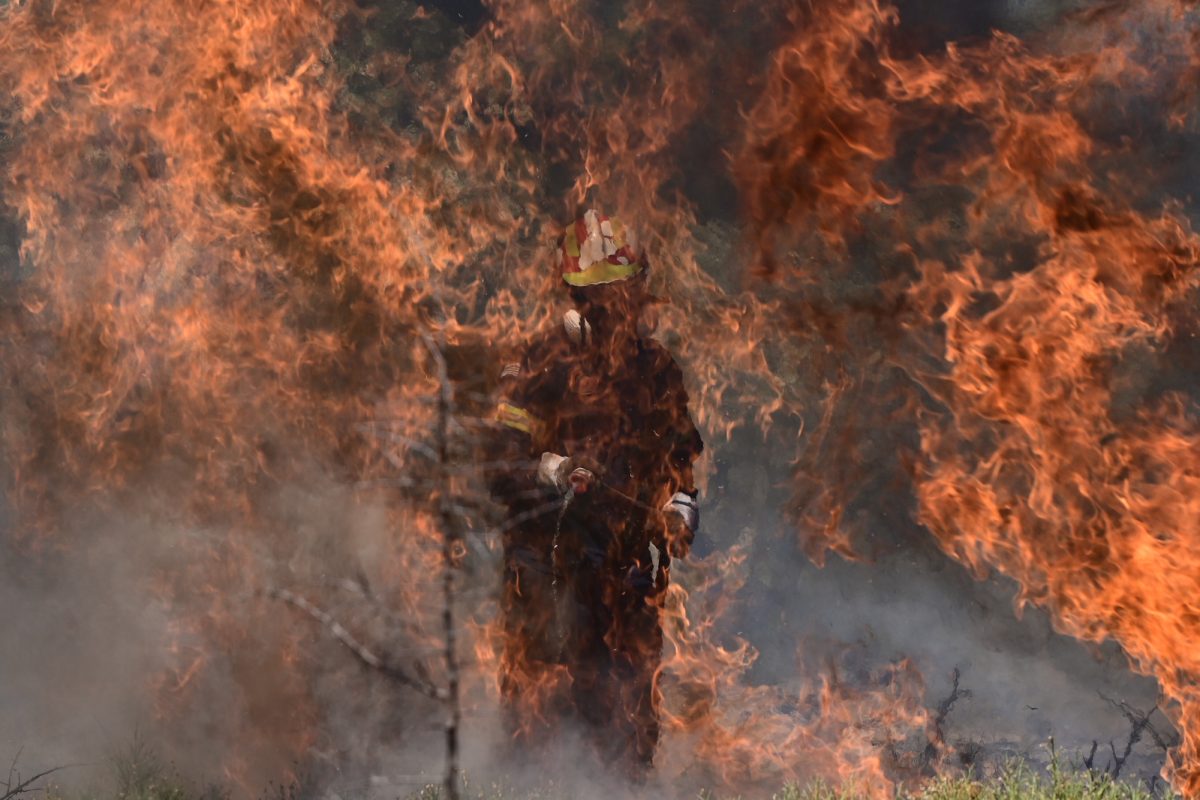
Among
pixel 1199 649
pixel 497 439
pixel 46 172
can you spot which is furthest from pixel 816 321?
pixel 46 172

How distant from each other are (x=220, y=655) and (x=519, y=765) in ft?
7.97

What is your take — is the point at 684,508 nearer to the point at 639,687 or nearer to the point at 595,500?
the point at 595,500

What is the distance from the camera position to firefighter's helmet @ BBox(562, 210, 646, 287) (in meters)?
8.18

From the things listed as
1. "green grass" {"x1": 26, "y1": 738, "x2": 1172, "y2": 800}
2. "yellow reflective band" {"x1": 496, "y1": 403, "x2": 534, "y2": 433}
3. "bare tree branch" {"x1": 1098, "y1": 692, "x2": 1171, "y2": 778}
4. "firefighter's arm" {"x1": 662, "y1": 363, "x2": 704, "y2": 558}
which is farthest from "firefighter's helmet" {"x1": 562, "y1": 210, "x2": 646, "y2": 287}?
"bare tree branch" {"x1": 1098, "y1": 692, "x2": 1171, "y2": 778}

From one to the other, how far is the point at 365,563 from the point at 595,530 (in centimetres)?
248

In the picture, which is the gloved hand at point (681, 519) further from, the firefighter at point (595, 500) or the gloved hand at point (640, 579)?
the gloved hand at point (640, 579)

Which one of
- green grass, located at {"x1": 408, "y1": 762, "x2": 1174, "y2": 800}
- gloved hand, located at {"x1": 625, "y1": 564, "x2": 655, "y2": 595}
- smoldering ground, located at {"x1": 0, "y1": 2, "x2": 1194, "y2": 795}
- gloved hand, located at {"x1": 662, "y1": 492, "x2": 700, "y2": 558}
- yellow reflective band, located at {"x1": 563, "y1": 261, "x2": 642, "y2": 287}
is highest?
yellow reflective band, located at {"x1": 563, "y1": 261, "x2": 642, "y2": 287}

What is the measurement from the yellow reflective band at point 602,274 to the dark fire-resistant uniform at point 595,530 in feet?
1.00

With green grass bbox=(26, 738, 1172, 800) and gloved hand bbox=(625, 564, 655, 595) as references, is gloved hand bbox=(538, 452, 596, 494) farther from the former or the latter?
green grass bbox=(26, 738, 1172, 800)

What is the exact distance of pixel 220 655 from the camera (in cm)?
973

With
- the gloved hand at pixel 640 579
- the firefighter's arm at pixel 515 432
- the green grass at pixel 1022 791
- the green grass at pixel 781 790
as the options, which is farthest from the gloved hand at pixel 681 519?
the green grass at pixel 1022 791

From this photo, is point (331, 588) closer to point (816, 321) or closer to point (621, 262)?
point (621, 262)

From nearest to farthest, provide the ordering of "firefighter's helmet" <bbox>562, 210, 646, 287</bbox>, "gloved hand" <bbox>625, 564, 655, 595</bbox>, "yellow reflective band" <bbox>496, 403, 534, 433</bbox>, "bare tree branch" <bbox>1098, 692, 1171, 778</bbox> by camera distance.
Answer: "firefighter's helmet" <bbox>562, 210, 646, 287</bbox>
"yellow reflective band" <bbox>496, 403, 534, 433</bbox>
"gloved hand" <bbox>625, 564, 655, 595</bbox>
"bare tree branch" <bbox>1098, 692, 1171, 778</bbox>

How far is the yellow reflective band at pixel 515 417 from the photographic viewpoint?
842cm
